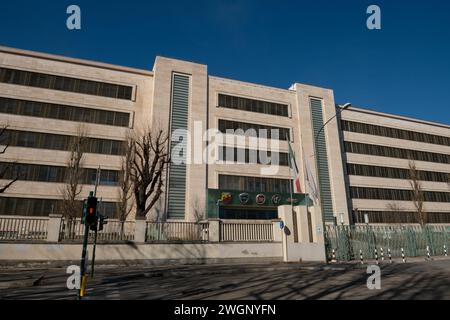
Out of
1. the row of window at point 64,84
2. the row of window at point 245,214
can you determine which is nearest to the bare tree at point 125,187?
the row of window at point 64,84

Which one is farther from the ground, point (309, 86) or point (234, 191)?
point (309, 86)

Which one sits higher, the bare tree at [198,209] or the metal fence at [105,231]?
the bare tree at [198,209]

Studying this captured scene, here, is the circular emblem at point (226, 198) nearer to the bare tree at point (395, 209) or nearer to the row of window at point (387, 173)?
the row of window at point (387, 173)

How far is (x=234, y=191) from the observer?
28.9 metres

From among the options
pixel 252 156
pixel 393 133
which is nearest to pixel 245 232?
pixel 252 156

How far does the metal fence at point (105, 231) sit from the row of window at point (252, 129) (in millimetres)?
17302

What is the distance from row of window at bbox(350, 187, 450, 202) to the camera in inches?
1464

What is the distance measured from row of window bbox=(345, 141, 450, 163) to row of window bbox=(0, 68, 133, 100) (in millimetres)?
29006

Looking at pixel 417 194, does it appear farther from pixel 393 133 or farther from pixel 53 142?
pixel 53 142

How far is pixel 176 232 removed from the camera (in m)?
18.5

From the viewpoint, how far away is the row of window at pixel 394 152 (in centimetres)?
3935
